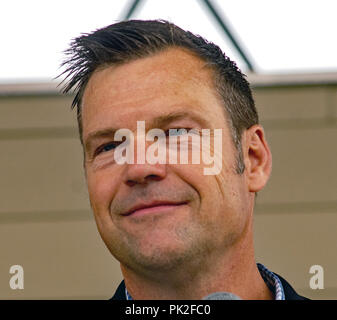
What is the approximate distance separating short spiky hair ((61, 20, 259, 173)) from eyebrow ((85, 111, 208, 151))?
0.10 meters

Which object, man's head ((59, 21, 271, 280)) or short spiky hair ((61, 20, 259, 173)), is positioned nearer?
man's head ((59, 21, 271, 280))

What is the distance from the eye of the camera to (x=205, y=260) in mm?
967

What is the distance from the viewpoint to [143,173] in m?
0.92

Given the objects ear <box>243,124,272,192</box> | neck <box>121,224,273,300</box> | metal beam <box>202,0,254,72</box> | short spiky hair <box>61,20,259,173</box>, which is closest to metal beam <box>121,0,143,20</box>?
metal beam <box>202,0,254,72</box>

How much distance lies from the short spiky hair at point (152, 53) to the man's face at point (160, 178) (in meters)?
0.02

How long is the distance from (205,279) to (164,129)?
0.95 feet

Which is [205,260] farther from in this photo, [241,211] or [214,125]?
[214,125]

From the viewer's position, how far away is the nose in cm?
92

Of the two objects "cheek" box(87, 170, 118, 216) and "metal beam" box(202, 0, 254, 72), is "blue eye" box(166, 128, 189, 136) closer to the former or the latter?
"cheek" box(87, 170, 118, 216)

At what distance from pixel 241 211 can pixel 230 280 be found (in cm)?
14

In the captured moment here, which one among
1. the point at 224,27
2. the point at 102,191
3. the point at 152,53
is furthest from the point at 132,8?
the point at 102,191

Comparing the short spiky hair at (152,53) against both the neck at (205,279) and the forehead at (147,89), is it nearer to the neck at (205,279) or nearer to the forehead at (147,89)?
the forehead at (147,89)

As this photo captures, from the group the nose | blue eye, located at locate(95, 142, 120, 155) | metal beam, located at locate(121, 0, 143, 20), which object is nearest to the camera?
the nose
